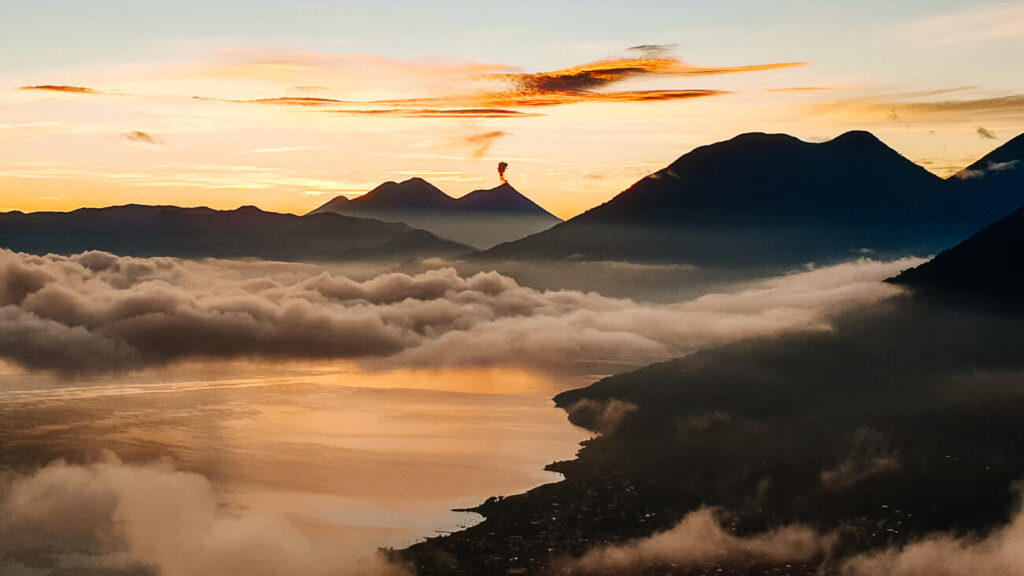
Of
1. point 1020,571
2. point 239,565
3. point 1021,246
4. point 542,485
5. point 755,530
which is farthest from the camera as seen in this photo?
point 1021,246

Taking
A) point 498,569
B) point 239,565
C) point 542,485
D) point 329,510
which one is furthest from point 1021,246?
point 239,565

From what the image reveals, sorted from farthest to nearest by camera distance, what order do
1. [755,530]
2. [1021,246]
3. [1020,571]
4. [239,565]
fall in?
[1021,246] < [239,565] < [755,530] < [1020,571]

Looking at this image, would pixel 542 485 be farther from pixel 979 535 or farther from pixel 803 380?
pixel 979 535

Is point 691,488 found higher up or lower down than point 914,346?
lower down

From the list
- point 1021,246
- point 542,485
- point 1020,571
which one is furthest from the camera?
point 1021,246

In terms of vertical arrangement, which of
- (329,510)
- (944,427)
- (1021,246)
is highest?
(1021,246)

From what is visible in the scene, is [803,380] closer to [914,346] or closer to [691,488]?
[914,346]

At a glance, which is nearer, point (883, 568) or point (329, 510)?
point (883, 568)

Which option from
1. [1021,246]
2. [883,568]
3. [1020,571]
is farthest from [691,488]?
[1021,246]

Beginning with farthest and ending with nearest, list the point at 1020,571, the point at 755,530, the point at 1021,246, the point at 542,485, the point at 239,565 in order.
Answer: the point at 1021,246 → the point at 542,485 → the point at 239,565 → the point at 755,530 → the point at 1020,571
